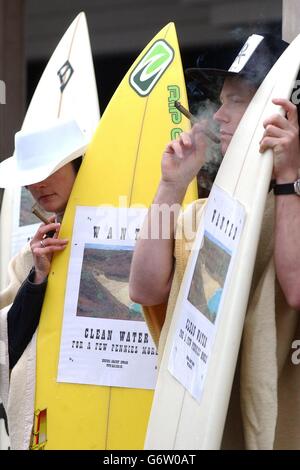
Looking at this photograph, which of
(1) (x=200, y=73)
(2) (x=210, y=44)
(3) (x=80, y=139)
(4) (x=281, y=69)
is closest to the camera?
(4) (x=281, y=69)

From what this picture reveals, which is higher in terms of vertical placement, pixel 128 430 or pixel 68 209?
pixel 68 209

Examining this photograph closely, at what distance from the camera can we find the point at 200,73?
2293mm

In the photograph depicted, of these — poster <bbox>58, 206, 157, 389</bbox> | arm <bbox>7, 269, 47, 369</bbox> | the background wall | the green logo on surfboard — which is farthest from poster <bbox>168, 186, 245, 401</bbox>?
the background wall

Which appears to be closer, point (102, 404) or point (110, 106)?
point (102, 404)

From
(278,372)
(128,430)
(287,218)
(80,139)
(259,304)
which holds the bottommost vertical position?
(128,430)

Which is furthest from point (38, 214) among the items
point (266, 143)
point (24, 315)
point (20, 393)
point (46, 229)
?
point (266, 143)

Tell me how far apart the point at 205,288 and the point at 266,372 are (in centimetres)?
24

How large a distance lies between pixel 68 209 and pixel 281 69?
962 mm

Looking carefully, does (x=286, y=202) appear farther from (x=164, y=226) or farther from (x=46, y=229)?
(x=46, y=229)

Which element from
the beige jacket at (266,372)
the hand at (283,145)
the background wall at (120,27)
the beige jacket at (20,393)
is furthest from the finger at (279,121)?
the background wall at (120,27)

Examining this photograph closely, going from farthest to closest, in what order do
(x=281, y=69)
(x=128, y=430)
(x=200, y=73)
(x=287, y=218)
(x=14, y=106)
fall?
(x=14, y=106) → (x=128, y=430) → (x=200, y=73) → (x=281, y=69) → (x=287, y=218)

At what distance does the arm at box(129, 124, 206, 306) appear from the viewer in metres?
2.21
